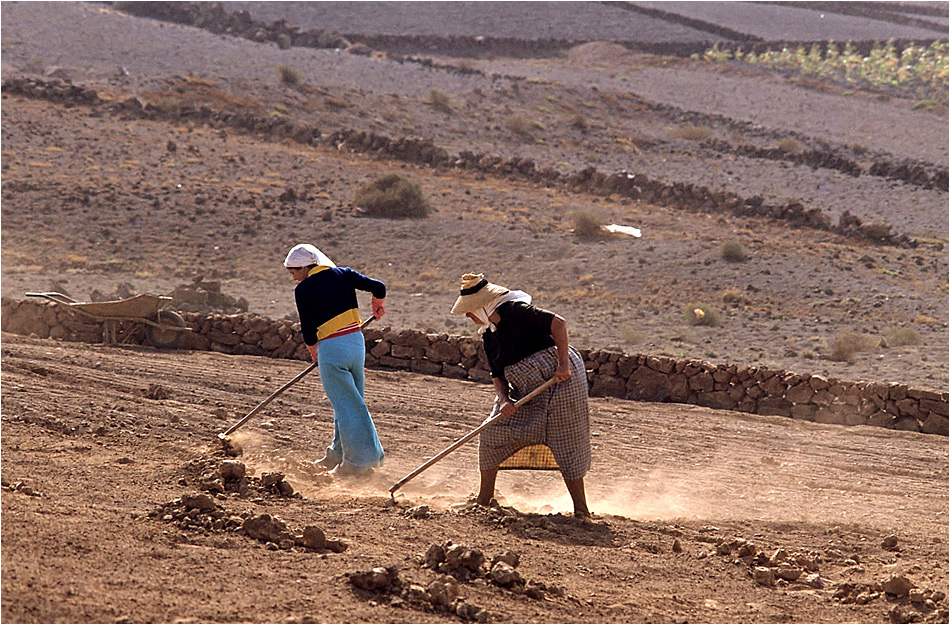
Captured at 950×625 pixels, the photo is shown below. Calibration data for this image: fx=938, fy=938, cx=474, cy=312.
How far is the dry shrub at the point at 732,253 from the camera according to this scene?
756 inches

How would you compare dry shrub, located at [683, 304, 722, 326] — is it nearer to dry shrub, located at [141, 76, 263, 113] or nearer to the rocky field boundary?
the rocky field boundary

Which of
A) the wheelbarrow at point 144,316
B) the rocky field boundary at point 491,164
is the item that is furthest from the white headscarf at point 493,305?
the rocky field boundary at point 491,164

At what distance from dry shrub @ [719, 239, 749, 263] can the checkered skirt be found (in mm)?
14309

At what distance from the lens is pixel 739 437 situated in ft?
29.9

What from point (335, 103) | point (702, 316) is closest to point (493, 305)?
point (702, 316)

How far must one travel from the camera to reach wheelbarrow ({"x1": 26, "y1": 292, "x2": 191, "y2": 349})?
11281 millimetres

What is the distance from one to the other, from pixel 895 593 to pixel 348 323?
3720mm

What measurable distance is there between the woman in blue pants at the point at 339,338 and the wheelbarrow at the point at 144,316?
5.55 meters

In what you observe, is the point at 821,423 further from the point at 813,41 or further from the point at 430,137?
the point at 813,41

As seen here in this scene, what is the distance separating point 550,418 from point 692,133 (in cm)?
3149

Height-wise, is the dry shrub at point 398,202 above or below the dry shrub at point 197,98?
below

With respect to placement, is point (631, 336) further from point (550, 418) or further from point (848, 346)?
point (550, 418)

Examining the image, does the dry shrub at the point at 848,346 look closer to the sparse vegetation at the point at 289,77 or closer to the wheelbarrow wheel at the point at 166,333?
the wheelbarrow wheel at the point at 166,333

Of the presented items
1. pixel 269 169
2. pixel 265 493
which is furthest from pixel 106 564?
pixel 269 169
